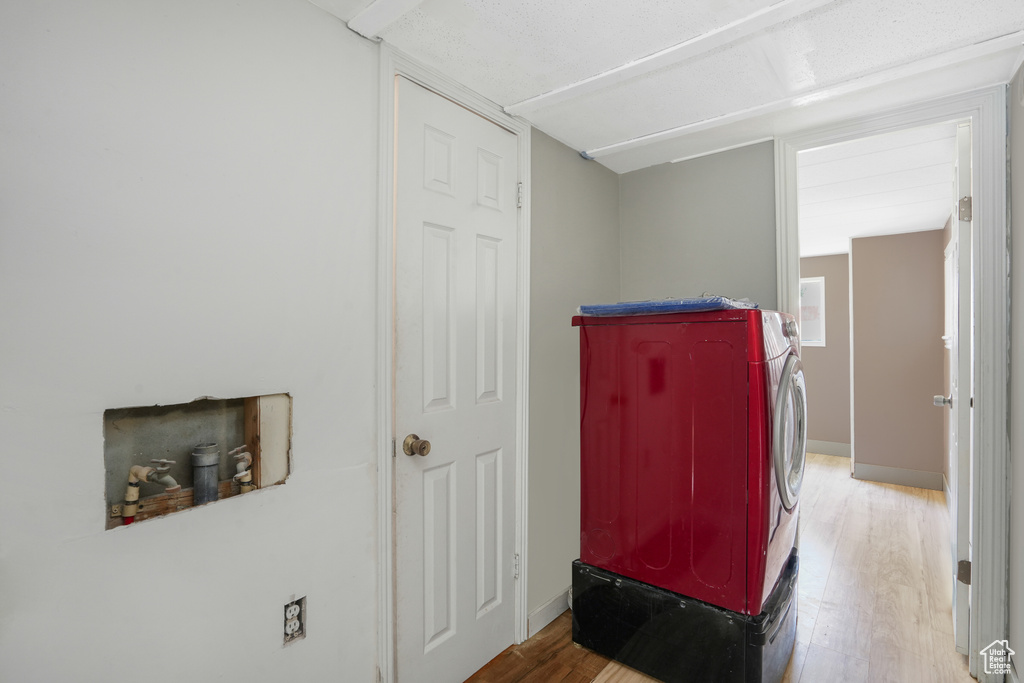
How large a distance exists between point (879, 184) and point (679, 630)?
9.57 ft

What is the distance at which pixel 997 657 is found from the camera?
1.82 meters


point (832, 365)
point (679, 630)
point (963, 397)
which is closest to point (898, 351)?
point (832, 365)

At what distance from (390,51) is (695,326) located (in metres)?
1.39

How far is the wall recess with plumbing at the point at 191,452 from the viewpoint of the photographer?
108cm

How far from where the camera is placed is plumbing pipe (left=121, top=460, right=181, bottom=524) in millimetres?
1083

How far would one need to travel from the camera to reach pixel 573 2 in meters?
1.40

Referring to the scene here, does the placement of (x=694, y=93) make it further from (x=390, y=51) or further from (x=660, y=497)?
(x=660, y=497)

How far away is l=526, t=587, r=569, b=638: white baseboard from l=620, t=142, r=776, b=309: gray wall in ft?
5.28

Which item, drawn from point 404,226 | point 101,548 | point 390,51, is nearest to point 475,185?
point 404,226

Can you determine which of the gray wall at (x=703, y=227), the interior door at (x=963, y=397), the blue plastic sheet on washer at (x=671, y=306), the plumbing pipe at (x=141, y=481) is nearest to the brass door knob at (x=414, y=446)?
the plumbing pipe at (x=141, y=481)

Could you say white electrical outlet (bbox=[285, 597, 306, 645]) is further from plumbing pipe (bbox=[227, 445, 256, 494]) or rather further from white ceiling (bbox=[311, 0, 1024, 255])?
white ceiling (bbox=[311, 0, 1024, 255])

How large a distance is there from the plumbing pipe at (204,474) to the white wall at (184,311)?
0.03m

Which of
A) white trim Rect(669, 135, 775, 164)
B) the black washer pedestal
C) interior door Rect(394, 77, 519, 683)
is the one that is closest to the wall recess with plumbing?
interior door Rect(394, 77, 519, 683)

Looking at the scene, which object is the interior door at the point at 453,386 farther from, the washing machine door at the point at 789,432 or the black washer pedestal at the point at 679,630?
the washing machine door at the point at 789,432
